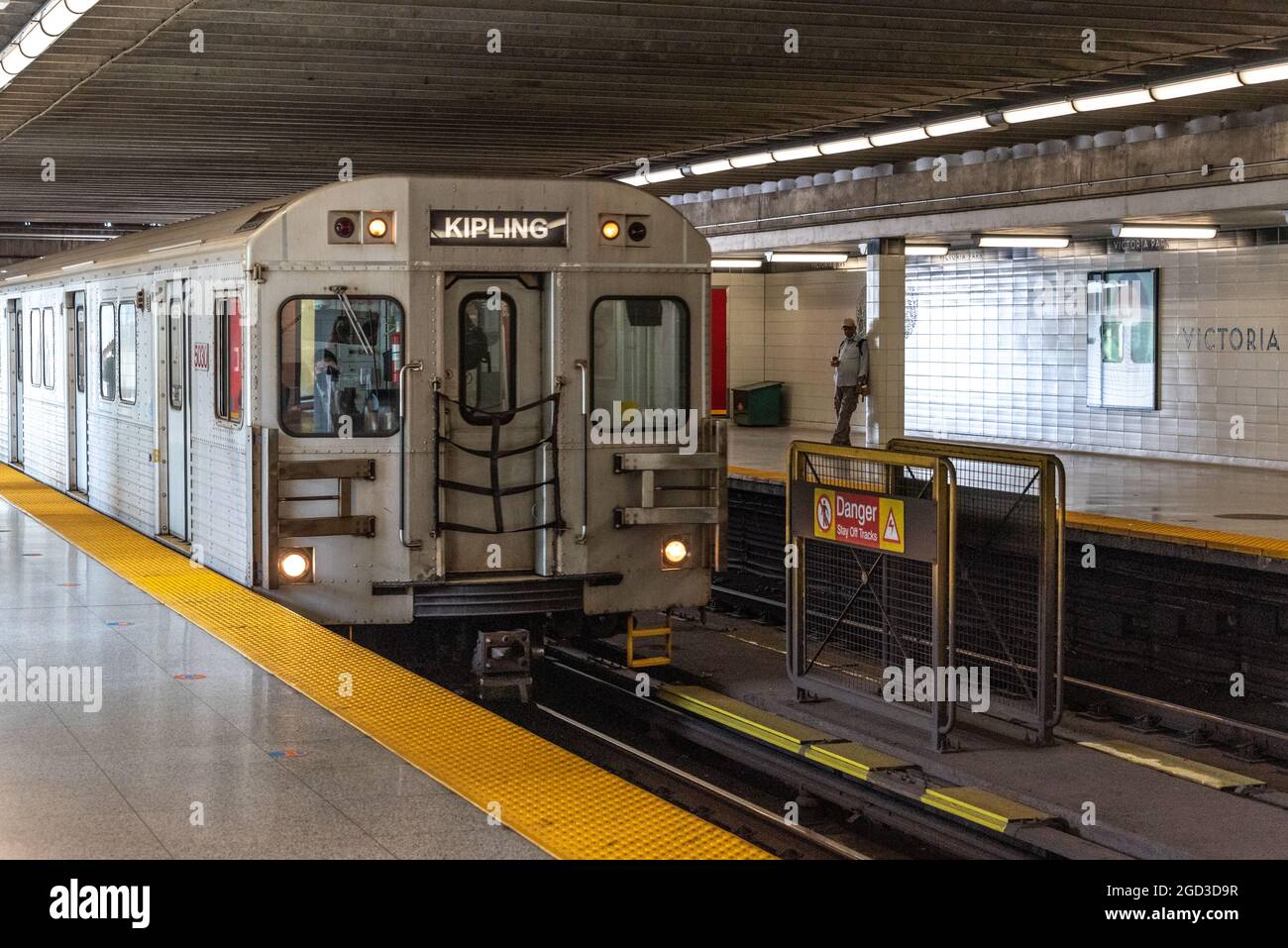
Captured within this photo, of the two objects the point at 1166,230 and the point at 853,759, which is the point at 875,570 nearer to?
the point at 853,759

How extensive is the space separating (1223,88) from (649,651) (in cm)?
610

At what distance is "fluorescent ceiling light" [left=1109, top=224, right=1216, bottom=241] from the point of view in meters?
17.4

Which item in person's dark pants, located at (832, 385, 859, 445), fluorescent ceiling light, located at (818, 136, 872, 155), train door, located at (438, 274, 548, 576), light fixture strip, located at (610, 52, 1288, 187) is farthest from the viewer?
person's dark pants, located at (832, 385, 859, 445)

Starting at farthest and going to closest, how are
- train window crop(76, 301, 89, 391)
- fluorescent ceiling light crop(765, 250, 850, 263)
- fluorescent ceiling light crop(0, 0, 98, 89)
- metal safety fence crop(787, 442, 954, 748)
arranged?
fluorescent ceiling light crop(765, 250, 850, 263)
train window crop(76, 301, 89, 391)
fluorescent ceiling light crop(0, 0, 98, 89)
metal safety fence crop(787, 442, 954, 748)

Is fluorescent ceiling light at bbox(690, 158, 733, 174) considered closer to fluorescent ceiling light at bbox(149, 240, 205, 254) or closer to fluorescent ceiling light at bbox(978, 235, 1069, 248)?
fluorescent ceiling light at bbox(978, 235, 1069, 248)

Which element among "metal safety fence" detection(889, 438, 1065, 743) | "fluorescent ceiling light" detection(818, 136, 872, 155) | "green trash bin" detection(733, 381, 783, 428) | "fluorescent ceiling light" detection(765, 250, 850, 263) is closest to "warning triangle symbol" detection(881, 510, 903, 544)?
"metal safety fence" detection(889, 438, 1065, 743)

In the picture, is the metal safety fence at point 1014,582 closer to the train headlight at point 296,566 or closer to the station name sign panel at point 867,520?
the station name sign panel at point 867,520

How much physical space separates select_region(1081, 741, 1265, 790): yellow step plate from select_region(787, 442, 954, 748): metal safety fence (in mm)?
1115

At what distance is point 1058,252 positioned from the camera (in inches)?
833

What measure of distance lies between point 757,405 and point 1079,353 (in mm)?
7050

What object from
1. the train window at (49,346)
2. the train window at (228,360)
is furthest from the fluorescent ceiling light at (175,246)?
the train window at (49,346)

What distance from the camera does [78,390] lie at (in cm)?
1477

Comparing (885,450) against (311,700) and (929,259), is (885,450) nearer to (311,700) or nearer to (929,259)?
(311,700)

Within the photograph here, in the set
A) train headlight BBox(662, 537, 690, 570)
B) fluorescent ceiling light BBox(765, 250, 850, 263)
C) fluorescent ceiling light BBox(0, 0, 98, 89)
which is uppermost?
fluorescent ceiling light BBox(0, 0, 98, 89)
